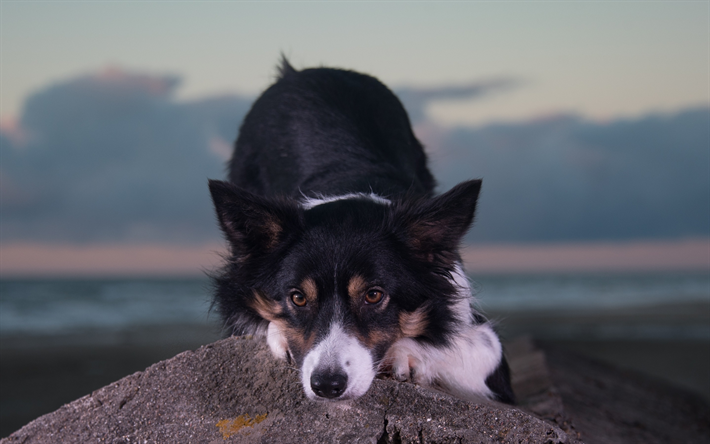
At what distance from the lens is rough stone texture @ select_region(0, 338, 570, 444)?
7.98 feet

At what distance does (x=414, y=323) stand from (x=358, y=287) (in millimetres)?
455

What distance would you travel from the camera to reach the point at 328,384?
242cm

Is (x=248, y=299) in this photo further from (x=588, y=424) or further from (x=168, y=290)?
(x=168, y=290)

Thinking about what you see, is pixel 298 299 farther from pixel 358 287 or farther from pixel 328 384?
pixel 328 384

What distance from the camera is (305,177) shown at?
15.2 feet

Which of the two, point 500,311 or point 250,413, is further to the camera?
point 500,311

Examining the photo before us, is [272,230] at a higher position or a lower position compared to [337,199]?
lower

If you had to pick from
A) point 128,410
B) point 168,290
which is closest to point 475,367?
point 128,410

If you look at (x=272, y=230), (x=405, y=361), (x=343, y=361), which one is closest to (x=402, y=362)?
(x=405, y=361)

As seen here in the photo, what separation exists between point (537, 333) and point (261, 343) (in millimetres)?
13469

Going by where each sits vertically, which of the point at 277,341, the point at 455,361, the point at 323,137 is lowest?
the point at 455,361

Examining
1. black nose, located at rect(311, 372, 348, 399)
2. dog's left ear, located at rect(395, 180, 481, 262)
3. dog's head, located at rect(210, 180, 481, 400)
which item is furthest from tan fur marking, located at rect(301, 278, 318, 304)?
dog's left ear, located at rect(395, 180, 481, 262)

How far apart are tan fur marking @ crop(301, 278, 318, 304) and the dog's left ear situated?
1.89 feet

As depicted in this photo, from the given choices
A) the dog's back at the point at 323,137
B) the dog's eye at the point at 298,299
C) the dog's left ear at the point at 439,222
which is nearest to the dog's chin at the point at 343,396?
the dog's eye at the point at 298,299
